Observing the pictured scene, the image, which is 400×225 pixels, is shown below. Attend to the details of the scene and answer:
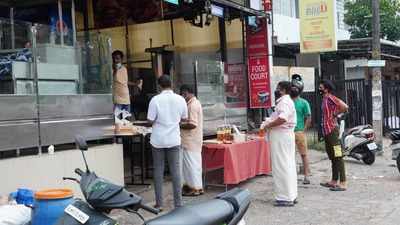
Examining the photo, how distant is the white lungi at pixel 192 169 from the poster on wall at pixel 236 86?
372 cm

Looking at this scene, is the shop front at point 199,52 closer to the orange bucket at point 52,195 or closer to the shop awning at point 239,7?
the shop awning at point 239,7

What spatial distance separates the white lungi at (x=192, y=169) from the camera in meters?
8.68

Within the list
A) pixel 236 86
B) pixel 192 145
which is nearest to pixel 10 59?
pixel 192 145

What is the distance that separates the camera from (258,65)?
42.7 ft

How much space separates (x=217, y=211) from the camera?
11.6 feet

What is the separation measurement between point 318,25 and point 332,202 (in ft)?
22.3

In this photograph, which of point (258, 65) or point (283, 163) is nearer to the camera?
point (283, 163)

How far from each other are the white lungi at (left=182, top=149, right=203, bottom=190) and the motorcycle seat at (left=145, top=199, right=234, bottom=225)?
4950mm

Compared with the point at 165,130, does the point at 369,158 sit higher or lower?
lower

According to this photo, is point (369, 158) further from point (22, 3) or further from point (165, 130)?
point (22, 3)

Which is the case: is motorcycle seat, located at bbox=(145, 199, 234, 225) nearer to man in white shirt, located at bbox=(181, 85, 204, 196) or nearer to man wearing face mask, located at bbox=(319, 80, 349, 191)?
man in white shirt, located at bbox=(181, 85, 204, 196)

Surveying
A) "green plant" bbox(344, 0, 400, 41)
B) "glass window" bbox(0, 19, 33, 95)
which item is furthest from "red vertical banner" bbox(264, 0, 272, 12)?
"green plant" bbox(344, 0, 400, 41)

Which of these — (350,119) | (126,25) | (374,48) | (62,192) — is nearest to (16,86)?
(62,192)

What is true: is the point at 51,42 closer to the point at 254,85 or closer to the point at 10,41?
the point at 10,41
